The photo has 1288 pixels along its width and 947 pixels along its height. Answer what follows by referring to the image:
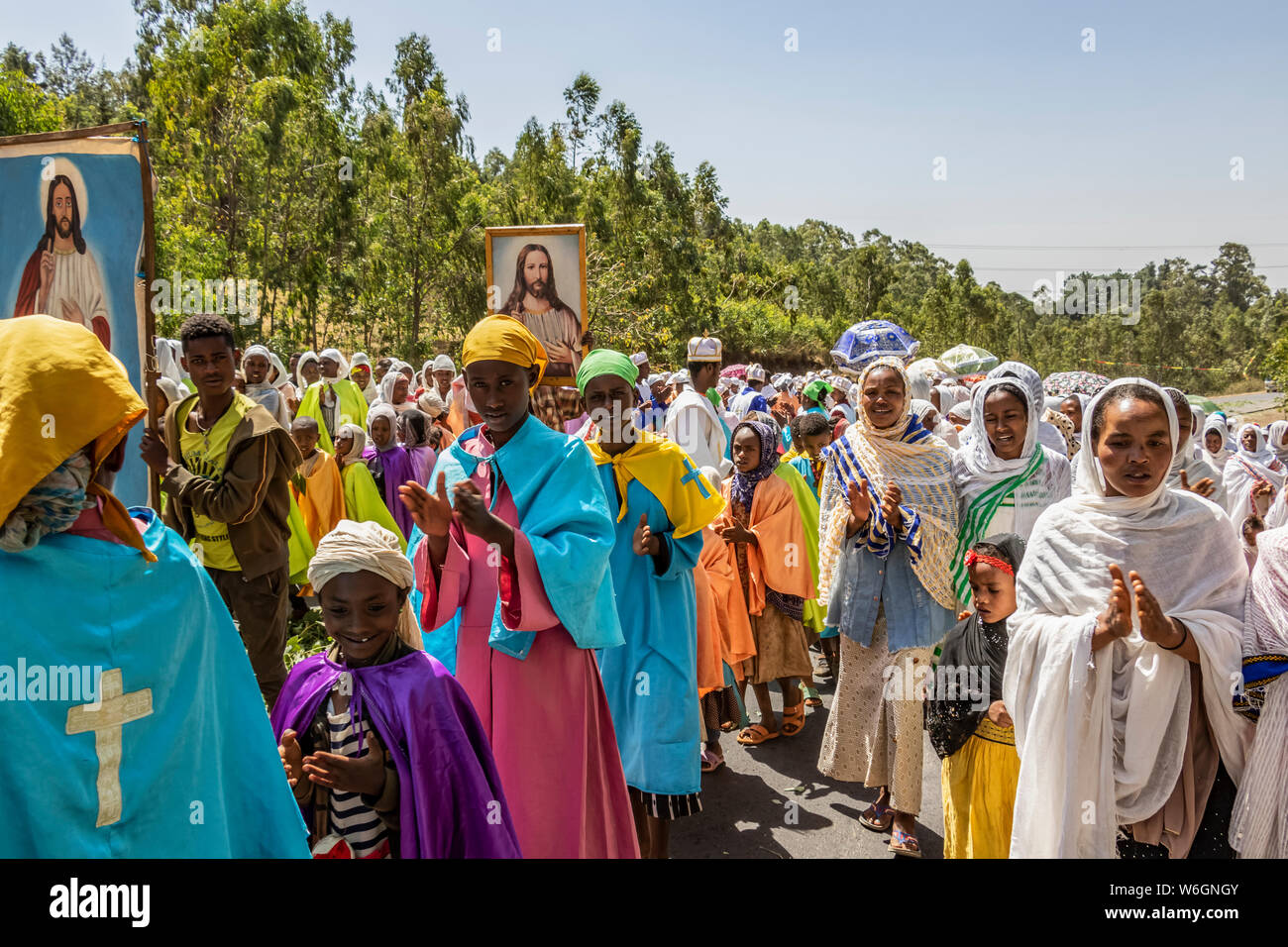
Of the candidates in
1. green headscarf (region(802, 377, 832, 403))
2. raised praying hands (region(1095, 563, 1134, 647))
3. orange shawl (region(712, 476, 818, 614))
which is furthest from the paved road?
raised praying hands (region(1095, 563, 1134, 647))

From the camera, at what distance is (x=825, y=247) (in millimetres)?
92000

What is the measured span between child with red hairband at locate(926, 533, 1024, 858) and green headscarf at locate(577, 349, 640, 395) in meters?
1.74

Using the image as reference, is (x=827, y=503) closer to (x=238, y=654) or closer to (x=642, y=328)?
(x=238, y=654)

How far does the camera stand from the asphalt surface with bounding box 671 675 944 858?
15.1 ft

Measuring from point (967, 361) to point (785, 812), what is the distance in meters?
18.3

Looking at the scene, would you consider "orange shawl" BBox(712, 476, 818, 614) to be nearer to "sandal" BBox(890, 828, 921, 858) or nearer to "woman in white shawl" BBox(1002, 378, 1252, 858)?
"sandal" BBox(890, 828, 921, 858)

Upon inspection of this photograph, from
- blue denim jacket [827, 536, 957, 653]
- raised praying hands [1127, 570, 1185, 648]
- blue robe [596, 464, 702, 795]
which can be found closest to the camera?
raised praying hands [1127, 570, 1185, 648]

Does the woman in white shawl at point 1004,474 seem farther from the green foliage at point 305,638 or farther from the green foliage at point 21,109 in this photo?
the green foliage at point 21,109

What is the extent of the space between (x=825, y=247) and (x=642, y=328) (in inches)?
2876

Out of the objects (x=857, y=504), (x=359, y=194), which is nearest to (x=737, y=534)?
(x=857, y=504)

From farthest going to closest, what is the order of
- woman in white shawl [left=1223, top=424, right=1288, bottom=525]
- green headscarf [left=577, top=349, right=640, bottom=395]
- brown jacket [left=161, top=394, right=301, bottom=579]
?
woman in white shawl [left=1223, top=424, right=1288, bottom=525] → brown jacket [left=161, top=394, right=301, bottom=579] → green headscarf [left=577, top=349, right=640, bottom=395]

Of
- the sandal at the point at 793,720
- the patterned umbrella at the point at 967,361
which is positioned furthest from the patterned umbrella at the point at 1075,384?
the patterned umbrella at the point at 967,361

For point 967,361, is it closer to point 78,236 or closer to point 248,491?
point 248,491

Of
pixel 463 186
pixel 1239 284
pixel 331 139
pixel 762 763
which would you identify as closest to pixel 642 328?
pixel 463 186
